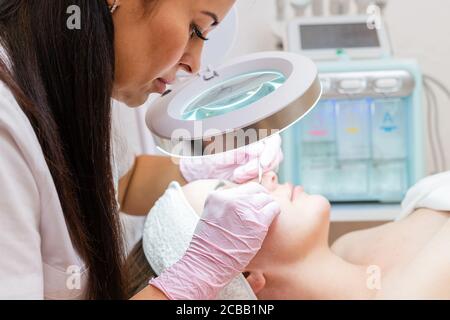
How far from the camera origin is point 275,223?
1147 millimetres

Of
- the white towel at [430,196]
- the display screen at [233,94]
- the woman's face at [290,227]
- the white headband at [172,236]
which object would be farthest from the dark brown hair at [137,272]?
the white towel at [430,196]

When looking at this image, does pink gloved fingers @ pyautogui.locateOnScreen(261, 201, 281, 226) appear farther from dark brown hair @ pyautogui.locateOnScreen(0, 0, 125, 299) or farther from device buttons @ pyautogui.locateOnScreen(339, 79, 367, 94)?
device buttons @ pyautogui.locateOnScreen(339, 79, 367, 94)

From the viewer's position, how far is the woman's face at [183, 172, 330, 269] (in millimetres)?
1157

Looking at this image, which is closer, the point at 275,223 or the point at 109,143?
the point at 109,143

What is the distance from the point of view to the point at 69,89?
90 cm

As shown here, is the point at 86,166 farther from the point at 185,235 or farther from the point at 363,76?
the point at 363,76

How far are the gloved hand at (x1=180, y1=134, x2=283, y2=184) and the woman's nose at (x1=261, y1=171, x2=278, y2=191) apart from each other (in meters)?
0.01

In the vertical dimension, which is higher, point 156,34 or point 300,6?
point 300,6

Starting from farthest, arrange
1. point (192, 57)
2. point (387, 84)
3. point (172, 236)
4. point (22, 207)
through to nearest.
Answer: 1. point (387, 84)
2. point (172, 236)
3. point (192, 57)
4. point (22, 207)

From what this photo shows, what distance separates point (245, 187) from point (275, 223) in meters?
0.12

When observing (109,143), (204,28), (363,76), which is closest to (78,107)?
(109,143)

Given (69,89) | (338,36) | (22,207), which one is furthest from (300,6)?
(22,207)

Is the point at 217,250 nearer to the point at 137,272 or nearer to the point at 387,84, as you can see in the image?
the point at 137,272

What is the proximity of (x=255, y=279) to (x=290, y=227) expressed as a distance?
133mm
